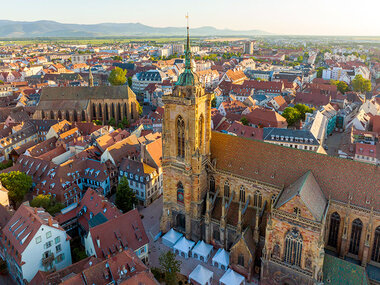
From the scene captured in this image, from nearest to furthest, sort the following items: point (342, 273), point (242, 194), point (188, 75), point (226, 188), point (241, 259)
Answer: point (342, 273), point (241, 259), point (188, 75), point (242, 194), point (226, 188)

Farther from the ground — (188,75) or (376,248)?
(188,75)

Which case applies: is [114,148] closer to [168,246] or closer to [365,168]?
[168,246]

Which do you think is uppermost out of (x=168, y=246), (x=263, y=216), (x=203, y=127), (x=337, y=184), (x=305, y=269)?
(x=203, y=127)

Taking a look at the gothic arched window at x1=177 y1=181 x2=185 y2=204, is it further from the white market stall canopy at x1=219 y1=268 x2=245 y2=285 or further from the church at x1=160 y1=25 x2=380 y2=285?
the white market stall canopy at x1=219 y1=268 x2=245 y2=285

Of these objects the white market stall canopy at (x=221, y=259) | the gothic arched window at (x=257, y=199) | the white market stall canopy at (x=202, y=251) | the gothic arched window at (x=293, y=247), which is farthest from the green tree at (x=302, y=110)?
the gothic arched window at (x=293, y=247)

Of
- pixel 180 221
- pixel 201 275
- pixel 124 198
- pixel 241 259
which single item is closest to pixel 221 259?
pixel 241 259

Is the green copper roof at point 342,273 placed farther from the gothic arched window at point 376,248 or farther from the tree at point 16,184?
the tree at point 16,184

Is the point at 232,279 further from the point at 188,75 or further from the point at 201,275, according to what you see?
the point at 188,75

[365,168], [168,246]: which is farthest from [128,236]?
[365,168]
